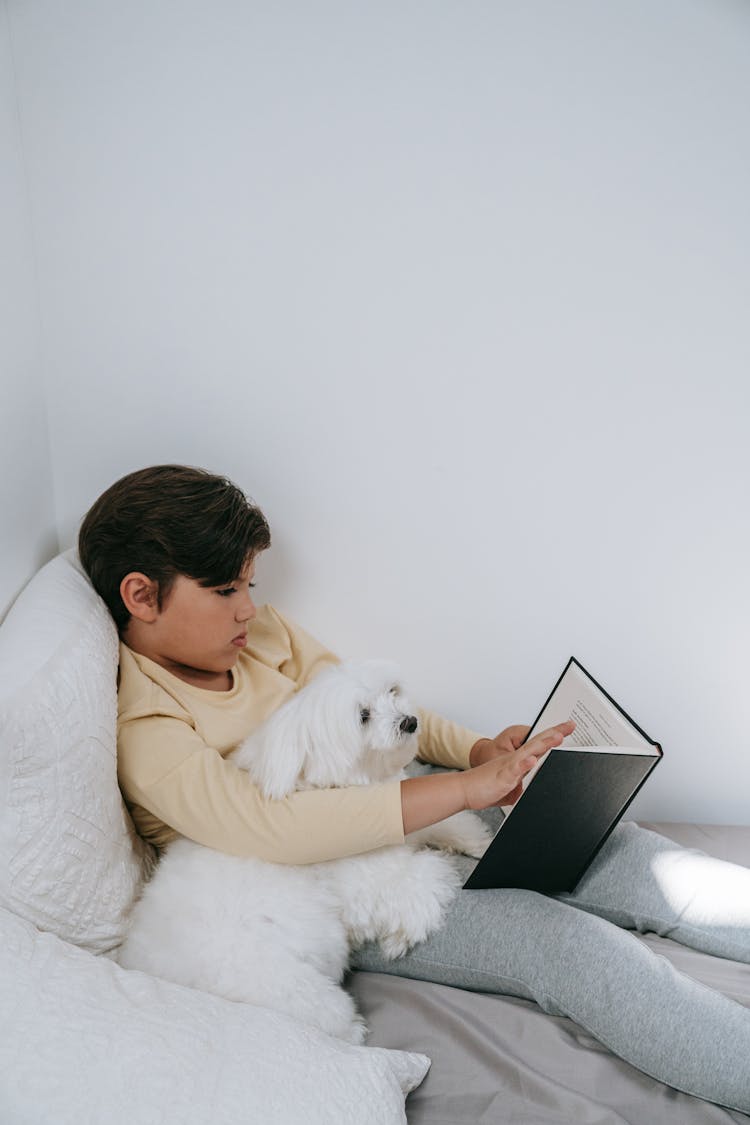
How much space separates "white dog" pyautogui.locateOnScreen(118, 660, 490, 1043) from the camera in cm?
109

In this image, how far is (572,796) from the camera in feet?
3.93

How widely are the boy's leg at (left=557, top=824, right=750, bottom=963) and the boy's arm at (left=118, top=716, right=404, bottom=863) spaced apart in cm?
36

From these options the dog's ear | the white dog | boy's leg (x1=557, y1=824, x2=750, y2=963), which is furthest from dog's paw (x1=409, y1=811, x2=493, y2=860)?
the dog's ear

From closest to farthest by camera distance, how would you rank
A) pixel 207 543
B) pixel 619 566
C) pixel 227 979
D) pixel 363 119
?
pixel 227 979
pixel 207 543
pixel 363 119
pixel 619 566

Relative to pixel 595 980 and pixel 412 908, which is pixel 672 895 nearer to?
pixel 595 980

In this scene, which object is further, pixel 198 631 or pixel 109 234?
pixel 109 234

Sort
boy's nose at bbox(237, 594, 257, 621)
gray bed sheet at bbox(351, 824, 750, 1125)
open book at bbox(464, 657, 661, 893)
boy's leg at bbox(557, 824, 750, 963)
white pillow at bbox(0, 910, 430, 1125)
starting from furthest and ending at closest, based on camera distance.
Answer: boy's nose at bbox(237, 594, 257, 621) < boy's leg at bbox(557, 824, 750, 963) < open book at bbox(464, 657, 661, 893) < gray bed sheet at bbox(351, 824, 750, 1125) < white pillow at bbox(0, 910, 430, 1125)

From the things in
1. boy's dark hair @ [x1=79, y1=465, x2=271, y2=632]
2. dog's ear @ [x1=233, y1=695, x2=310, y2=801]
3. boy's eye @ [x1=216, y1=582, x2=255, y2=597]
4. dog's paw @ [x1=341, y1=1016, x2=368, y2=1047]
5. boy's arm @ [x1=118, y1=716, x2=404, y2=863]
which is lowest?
dog's paw @ [x1=341, y1=1016, x2=368, y2=1047]

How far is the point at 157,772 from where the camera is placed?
1.24 meters

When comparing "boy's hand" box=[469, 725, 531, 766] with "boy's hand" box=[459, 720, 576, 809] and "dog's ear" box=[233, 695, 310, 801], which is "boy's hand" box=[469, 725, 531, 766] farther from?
"dog's ear" box=[233, 695, 310, 801]

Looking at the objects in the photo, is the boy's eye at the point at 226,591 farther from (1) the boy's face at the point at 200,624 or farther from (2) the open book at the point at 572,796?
(2) the open book at the point at 572,796

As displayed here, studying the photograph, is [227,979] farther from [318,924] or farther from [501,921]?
[501,921]

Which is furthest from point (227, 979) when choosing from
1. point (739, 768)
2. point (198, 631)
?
point (739, 768)

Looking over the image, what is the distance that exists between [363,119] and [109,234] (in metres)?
0.50
